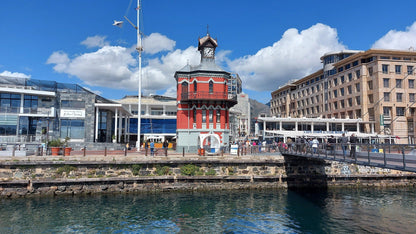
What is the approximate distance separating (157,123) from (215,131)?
1066 inches

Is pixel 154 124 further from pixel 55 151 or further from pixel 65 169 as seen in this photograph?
pixel 65 169

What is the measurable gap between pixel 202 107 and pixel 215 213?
58.3 feet

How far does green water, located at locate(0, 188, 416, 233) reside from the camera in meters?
14.6

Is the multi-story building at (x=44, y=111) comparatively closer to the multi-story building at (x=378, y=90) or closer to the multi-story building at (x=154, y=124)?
the multi-story building at (x=154, y=124)

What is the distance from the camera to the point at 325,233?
1411 centimetres

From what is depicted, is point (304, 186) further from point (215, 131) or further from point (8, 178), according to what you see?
point (8, 178)

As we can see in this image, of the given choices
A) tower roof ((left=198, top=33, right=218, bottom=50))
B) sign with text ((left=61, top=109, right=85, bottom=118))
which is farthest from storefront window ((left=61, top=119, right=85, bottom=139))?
tower roof ((left=198, top=33, right=218, bottom=50))

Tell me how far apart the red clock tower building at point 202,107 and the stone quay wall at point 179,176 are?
8780 millimetres

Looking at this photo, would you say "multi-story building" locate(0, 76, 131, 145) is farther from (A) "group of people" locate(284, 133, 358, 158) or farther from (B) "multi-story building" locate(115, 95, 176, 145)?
(A) "group of people" locate(284, 133, 358, 158)

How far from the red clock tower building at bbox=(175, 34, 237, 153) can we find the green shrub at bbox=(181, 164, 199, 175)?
8.87m

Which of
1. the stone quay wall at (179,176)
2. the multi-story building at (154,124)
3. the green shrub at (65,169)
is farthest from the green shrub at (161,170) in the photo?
the multi-story building at (154,124)

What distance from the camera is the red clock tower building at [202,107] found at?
108 feet

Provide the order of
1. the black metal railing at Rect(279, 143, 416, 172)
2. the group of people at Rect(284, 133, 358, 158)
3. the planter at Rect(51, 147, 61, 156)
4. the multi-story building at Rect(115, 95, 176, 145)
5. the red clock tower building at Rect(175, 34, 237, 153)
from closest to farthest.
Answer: the black metal railing at Rect(279, 143, 416, 172) → the group of people at Rect(284, 133, 358, 158) → the planter at Rect(51, 147, 61, 156) → the red clock tower building at Rect(175, 34, 237, 153) → the multi-story building at Rect(115, 95, 176, 145)

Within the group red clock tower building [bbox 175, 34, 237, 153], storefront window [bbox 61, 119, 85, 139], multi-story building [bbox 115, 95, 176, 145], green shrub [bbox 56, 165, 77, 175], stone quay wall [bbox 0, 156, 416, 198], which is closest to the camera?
stone quay wall [bbox 0, 156, 416, 198]
